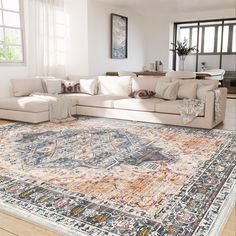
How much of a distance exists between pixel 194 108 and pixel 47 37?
4009 millimetres

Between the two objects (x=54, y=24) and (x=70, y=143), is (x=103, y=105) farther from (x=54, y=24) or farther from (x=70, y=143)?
(x=54, y=24)

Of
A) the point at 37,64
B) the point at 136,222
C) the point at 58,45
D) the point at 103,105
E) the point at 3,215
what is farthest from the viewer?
the point at 58,45

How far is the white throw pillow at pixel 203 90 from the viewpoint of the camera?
190 inches

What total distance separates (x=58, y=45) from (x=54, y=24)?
0.51m

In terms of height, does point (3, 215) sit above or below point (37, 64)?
below

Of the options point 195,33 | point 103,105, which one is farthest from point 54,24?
point 195,33

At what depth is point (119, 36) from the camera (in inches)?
332

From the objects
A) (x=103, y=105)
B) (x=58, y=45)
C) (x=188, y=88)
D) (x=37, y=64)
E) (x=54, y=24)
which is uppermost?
(x=54, y=24)

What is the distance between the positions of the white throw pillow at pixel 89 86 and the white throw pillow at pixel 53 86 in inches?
18.9

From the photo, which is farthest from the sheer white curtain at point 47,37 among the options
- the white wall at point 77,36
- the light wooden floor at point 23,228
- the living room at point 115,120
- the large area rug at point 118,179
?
the light wooden floor at point 23,228

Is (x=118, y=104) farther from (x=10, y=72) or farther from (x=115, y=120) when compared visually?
(x=10, y=72)

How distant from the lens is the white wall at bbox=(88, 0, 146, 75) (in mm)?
7418

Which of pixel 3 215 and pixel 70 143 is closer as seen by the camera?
pixel 3 215

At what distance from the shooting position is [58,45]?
7.25 meters
